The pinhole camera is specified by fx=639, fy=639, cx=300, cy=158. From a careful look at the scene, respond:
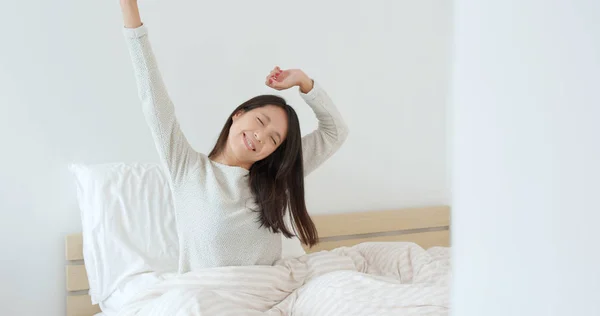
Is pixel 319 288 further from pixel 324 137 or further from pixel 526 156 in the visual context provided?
pixel 526 156

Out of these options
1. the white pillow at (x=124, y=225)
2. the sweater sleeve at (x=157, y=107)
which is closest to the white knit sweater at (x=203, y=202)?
the sweater sleeve at (x=157, y=107)

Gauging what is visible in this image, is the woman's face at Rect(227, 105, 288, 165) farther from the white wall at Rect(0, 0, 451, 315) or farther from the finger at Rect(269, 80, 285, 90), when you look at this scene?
the white wall at Rect(0, 0, 451, 315)

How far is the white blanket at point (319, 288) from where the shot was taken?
45.6 inches

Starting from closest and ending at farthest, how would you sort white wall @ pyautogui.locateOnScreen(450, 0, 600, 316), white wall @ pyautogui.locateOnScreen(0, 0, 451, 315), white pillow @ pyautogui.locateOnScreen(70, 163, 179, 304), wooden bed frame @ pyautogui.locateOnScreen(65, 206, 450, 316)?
white wall @ pyautogui.locateOnScreen(450, 0, 600, 316), white pillow @ pyautogui.locateOnScreen(70, 163, 179, 304), white wall @ pyautogui.locateOnScreen(0, 0, 451, 315), wooden bed frame @ pyautogui.locateOnScreen(65, 206, 450, 316)

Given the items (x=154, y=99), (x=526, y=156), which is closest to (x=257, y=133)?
(x=154, y=99)

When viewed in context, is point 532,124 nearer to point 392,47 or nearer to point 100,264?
point 100,264

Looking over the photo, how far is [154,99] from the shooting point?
4.52 feet

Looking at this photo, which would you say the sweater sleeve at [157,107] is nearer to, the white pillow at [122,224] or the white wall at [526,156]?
the white pillow at [122,224]

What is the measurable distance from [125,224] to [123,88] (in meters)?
Result: 0.40

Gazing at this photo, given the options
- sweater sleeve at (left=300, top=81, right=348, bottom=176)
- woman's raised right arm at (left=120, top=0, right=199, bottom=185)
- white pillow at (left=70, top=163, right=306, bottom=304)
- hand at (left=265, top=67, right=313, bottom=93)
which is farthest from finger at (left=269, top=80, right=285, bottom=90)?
white pillow at (left=70, top=163, right=306, bottom=304)

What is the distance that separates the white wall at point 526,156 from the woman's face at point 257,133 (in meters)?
1.29

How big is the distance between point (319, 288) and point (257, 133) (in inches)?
15.2

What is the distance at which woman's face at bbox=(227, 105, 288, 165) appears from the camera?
1.45 metres

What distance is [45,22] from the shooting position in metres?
1.69
